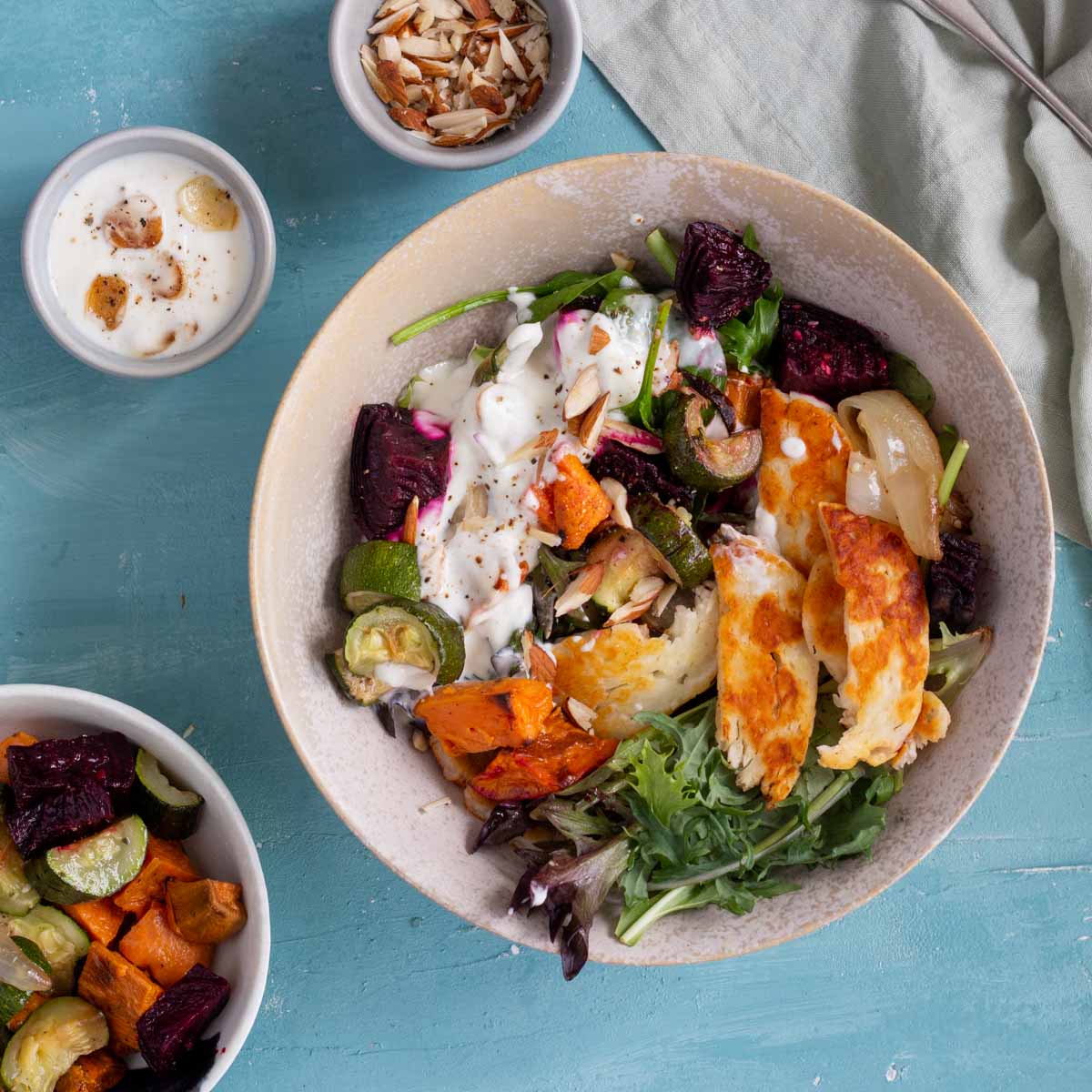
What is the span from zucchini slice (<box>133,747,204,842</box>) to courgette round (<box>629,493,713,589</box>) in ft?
3.42

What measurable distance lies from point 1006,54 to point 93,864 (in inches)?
100

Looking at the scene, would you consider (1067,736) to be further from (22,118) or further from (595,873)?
(22,118)

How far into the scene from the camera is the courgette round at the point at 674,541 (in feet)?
6.97

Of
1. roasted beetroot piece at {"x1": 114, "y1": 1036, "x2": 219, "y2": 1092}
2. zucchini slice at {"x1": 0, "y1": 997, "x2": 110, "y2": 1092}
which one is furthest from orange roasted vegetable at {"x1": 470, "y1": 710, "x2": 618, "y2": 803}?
zucchini slice at {"x1": 0, "y1": 997, "x2": 110, "y2": 1092}

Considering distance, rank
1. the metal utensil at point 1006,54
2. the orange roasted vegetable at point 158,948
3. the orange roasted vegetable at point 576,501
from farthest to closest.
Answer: the metal utensil at point 1006,54
the orange roasted vegetable at point 158,948
the orange roasted vegetable at point 576,501

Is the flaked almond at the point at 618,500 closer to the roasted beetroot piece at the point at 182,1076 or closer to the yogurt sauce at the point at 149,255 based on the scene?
the yogurt sauce at the point at 149,255

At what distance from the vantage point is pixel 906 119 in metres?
2.48

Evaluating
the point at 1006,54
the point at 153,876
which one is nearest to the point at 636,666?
the point at 153,876

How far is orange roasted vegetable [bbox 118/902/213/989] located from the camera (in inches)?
88.4

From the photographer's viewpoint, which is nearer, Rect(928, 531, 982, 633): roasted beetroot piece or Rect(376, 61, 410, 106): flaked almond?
Rect(928, 531, 982, 633): roasted beetroot piece

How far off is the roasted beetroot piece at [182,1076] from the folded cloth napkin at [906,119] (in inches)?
83.2

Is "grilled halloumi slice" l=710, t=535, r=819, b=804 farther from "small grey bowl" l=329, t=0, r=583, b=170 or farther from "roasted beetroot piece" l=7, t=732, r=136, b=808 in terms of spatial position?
"roasted beetroot piece" l=7, t=732, r=136, b=808

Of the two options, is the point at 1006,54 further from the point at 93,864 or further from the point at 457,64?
the point at 93,864

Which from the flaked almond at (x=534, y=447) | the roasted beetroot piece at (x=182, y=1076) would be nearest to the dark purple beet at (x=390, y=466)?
the flaked almond at (x=534, y=447)
